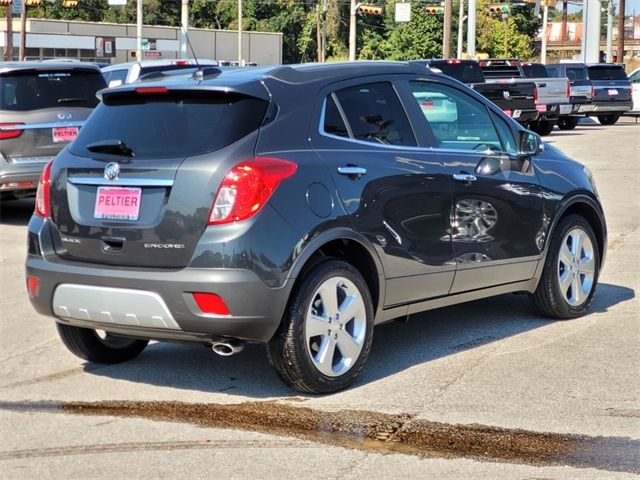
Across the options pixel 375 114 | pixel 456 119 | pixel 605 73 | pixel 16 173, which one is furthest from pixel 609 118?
pixel 375 114

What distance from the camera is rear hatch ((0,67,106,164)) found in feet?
43.4

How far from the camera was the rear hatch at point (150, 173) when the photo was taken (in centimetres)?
582

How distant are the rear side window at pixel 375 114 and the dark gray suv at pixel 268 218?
0.04 feet

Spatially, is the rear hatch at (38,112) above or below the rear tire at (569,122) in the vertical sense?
above

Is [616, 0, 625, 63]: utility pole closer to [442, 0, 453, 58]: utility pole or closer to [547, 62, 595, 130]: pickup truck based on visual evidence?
[442, 0, 453, 58]: utility pole

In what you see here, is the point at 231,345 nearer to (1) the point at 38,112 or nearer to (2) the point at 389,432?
(2) the point at 389,432

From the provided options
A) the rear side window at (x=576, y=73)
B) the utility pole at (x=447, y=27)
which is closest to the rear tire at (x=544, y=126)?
the rear side window at (x=576, y=73)

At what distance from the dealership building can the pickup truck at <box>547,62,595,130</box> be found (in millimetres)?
37386

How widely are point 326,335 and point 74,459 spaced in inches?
61.3

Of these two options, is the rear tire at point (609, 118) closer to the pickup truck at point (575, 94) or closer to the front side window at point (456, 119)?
the pickup truck at point (575, 94)

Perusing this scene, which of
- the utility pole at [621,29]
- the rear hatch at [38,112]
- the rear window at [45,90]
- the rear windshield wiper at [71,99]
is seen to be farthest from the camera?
the utility pole at [621,29]

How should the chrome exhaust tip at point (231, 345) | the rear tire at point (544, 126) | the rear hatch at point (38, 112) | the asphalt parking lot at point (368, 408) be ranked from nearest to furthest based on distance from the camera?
the asphalt parking lot at point (368, 408) < the chrome exhaust tip at point (231, 345) < the rear hatch at point (38, 112) < the rear tire at point (544, 126)

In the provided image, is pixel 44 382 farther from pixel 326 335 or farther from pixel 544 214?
pixel 544 214

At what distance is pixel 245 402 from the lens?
20.0ft
